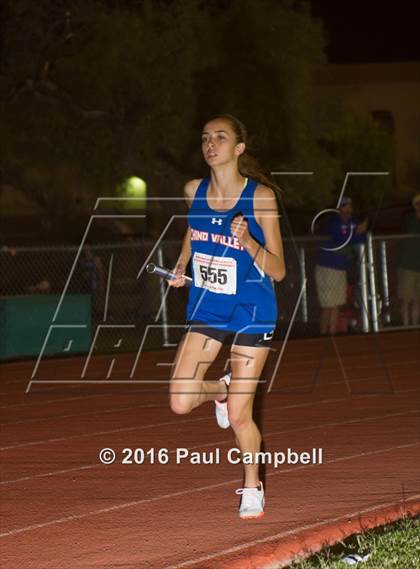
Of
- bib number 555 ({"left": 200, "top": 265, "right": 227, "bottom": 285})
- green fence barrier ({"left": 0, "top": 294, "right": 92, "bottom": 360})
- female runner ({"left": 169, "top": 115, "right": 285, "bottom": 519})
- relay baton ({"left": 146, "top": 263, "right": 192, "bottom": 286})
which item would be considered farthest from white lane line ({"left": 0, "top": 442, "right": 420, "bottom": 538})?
green fence barrier ({"left": 0, "top": 294, "right": 92, "bottom": 360})

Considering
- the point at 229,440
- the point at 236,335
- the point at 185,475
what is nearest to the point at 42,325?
the point at 229,440

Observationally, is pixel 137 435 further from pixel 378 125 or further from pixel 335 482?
pixel 378 125

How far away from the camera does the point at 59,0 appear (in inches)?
1168

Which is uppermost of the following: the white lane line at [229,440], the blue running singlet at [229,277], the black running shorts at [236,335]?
the blue running singlet at [229,277]

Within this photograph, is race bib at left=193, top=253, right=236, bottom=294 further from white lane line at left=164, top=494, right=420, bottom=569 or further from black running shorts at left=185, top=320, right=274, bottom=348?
white lane line at left=164, top=494, right=420, bottom=569

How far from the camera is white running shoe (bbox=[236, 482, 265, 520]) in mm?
7734

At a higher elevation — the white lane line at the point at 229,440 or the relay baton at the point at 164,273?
the relay baton at the point at 164,273

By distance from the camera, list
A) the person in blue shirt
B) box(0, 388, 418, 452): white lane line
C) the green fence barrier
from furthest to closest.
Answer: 1. the person in blue shirt
2. the green fence barrier
3. box(0, 388, 418, 452): white lane line

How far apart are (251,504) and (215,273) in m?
1.33

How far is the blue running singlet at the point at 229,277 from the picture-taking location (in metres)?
7.71

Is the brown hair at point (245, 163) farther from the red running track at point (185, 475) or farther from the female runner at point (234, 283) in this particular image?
the red running track at point (185, 475)

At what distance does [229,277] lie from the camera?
25.4ft

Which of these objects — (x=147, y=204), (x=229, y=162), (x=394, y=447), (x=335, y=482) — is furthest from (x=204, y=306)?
(x=147, y=204)

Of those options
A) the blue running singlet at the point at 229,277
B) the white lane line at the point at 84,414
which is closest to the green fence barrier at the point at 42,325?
the white lane line at the point at 84,414
